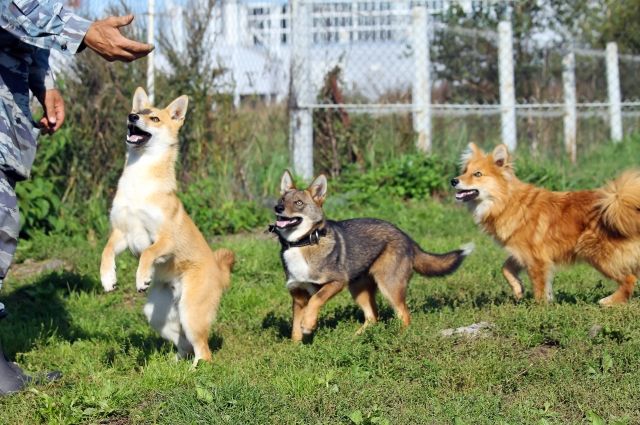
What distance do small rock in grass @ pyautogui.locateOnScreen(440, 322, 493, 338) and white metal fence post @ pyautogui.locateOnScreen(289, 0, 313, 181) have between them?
5632 mm

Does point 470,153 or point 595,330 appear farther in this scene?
point 470,153

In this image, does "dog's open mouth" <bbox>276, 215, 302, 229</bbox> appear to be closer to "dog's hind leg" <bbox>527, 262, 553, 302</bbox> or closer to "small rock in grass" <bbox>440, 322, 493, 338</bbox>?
"small rock in grass" <bbox>440, 322, 493, 338</bbox>

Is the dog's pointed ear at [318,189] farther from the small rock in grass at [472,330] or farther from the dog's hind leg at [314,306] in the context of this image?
the small rock in grass at [472,330]

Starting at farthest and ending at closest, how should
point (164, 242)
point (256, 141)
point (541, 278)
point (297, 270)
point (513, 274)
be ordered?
point (256, 141) → point (513, 274) → point (541, 278) → point (297, 270) → point (164, 242)

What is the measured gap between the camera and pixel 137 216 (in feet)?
18.7

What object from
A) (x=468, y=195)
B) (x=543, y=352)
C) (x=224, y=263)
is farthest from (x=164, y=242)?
(x=468, y=195)

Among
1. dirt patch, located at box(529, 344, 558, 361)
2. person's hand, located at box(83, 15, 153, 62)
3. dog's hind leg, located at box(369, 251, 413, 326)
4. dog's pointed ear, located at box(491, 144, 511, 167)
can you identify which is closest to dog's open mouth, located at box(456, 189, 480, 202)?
dog's pointed ear, located at box(491, 144, 511, 167)

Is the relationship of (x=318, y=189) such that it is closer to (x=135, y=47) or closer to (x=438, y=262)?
(x=438, y=262)

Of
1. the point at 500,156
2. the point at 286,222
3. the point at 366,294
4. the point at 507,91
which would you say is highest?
the point at 507,91

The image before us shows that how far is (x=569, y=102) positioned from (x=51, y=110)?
875 centimetres

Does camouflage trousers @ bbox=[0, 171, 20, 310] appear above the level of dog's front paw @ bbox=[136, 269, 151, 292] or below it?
above

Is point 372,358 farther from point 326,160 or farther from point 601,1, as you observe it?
point 601,1

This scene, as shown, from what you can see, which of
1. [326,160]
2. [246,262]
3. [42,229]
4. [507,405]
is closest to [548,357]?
[507,405]

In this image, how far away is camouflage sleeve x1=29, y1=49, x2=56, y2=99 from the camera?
5.44m
